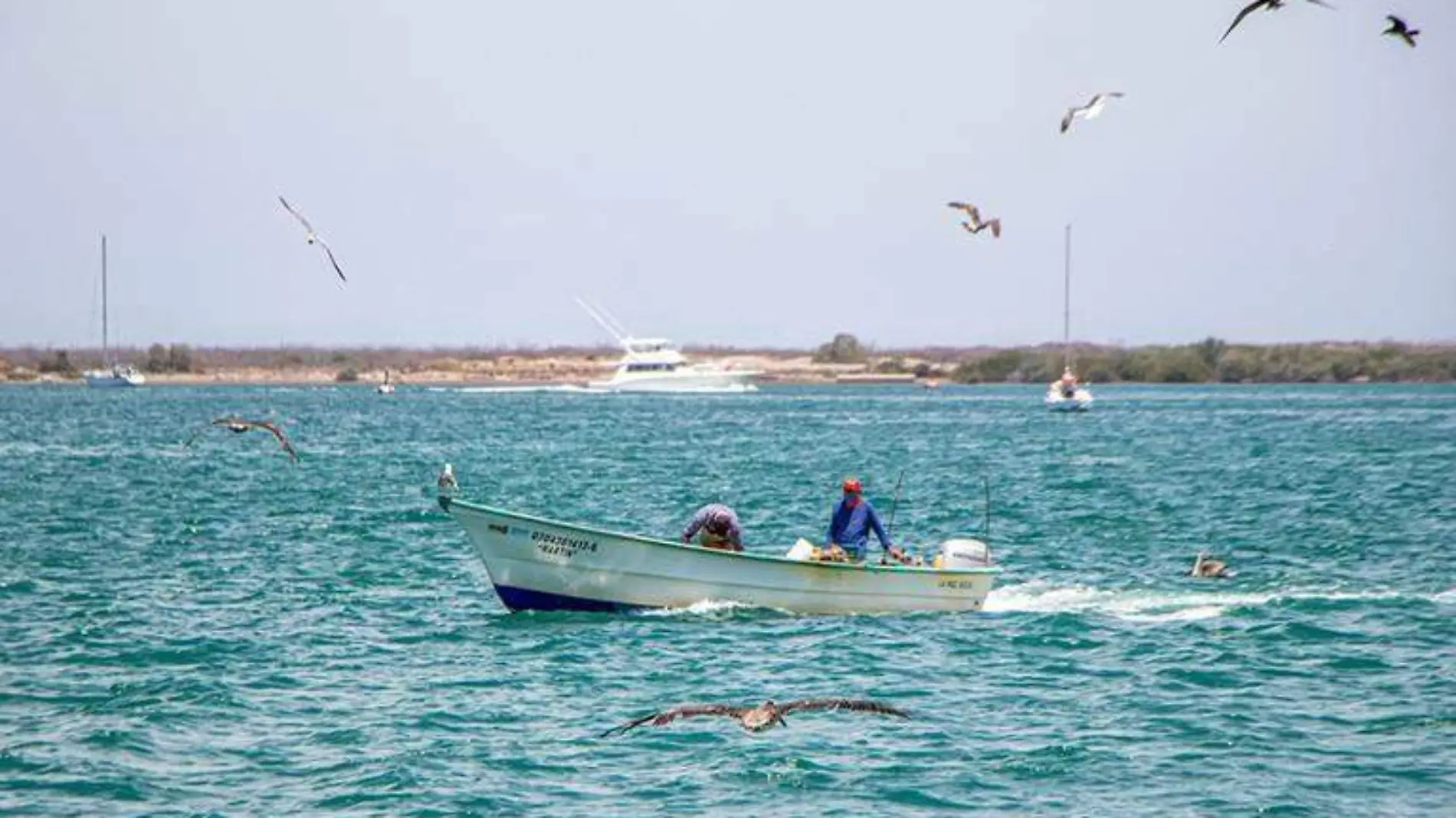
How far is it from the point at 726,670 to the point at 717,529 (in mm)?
3896

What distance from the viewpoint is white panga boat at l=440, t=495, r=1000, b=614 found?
26.2 metres

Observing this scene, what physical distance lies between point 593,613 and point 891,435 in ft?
234

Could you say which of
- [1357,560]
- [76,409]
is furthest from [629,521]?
[76,409]

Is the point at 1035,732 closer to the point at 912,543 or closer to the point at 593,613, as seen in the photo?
the point at 593,613

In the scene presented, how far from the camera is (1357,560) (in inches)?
1383

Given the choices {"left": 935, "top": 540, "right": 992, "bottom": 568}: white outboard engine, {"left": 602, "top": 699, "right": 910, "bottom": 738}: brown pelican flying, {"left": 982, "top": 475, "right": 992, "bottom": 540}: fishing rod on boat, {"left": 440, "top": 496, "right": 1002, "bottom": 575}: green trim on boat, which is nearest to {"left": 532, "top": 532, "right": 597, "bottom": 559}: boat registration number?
{"left": 440, "top": 496, "right": 1002, "bottom": 575}: green trim on boat

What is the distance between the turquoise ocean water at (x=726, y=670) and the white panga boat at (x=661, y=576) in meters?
0.35

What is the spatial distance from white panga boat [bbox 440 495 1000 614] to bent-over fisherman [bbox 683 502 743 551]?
389 millimetres

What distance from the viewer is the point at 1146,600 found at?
29.5 m

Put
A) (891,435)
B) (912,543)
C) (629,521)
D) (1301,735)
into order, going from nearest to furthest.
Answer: (1301,735) < (912,543) < (629,521) < (891,435)

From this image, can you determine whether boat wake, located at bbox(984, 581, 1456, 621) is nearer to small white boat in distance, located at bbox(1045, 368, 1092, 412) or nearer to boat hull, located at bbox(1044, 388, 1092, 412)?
boat hull, located at bbox(1044, 388, 1092, 412)

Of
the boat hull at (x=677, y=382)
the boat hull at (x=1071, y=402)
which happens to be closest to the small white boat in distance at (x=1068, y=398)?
the boat hull at (x=1071, y=402)

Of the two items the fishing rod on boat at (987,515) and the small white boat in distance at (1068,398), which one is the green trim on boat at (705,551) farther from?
the small white boat in distance at (1068,398)

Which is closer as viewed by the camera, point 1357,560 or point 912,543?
point 1357,560
